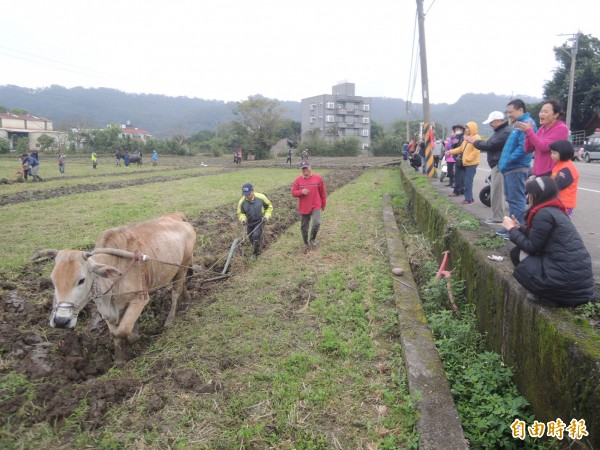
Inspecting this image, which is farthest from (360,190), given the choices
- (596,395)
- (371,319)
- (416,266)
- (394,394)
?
(596,395)

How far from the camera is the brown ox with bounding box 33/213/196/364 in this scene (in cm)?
387

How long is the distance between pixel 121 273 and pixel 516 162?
5459 millimetres

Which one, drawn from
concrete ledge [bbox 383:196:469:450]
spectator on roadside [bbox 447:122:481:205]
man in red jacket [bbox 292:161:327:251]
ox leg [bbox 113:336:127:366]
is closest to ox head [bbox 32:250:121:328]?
ox leg [bbox 113:336:127:366]

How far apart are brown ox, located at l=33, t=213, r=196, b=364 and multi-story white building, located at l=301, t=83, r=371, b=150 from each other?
83.4 meters

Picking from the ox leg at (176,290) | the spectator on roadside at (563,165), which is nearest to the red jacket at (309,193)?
the ox leg at (176,290)

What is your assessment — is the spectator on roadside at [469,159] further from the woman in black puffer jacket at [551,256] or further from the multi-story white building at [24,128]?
the multi-story white building at [24,128]

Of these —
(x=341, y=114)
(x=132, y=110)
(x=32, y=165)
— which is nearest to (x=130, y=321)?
(x=32, y=165)

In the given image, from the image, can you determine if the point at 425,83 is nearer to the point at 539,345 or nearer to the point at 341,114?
the point at 539,345

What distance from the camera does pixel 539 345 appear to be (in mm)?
3092

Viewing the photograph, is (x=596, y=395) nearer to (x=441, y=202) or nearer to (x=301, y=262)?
(x=301, y=262)

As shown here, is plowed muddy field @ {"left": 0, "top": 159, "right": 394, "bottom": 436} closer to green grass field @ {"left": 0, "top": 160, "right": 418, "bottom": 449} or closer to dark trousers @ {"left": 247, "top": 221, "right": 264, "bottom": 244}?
green grass field @ {"left": 0, "top": 160, "right": 418, "bottom": 449}

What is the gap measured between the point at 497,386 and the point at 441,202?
5618 mm

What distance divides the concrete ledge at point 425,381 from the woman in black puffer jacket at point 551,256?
112 centimetres

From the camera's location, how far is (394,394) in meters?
3.69
